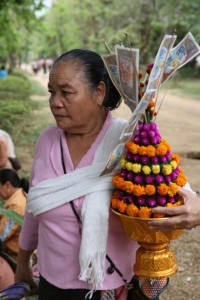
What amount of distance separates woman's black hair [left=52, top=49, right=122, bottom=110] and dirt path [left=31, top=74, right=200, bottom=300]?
1.29m

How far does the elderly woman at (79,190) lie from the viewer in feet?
5.33

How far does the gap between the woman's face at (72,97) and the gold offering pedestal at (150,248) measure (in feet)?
1.27

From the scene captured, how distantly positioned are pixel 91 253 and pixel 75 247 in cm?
13

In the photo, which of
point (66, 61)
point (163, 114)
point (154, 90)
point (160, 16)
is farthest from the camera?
point (160, 16)

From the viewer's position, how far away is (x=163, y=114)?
13.1 metres

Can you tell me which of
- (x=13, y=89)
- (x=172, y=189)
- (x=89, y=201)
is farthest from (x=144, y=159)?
(x=13, y=89)

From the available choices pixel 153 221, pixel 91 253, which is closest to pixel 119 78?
pixel 153 221

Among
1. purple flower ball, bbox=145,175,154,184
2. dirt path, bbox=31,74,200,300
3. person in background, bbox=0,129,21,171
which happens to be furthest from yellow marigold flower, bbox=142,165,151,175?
person in background, bbox=0,129,21,171

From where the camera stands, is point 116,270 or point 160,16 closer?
point 116,270

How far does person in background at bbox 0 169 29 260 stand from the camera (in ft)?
11.1

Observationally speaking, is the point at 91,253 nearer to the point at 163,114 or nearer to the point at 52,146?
the point at 52,146

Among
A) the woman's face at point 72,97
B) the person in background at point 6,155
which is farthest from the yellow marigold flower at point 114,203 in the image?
the person in background at point 6,155

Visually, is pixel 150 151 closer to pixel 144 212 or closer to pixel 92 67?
pixel 144 212

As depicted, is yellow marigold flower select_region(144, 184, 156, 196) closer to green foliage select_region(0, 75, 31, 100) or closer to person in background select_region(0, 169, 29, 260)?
person in background select_region(0, 169, 29, 260)
